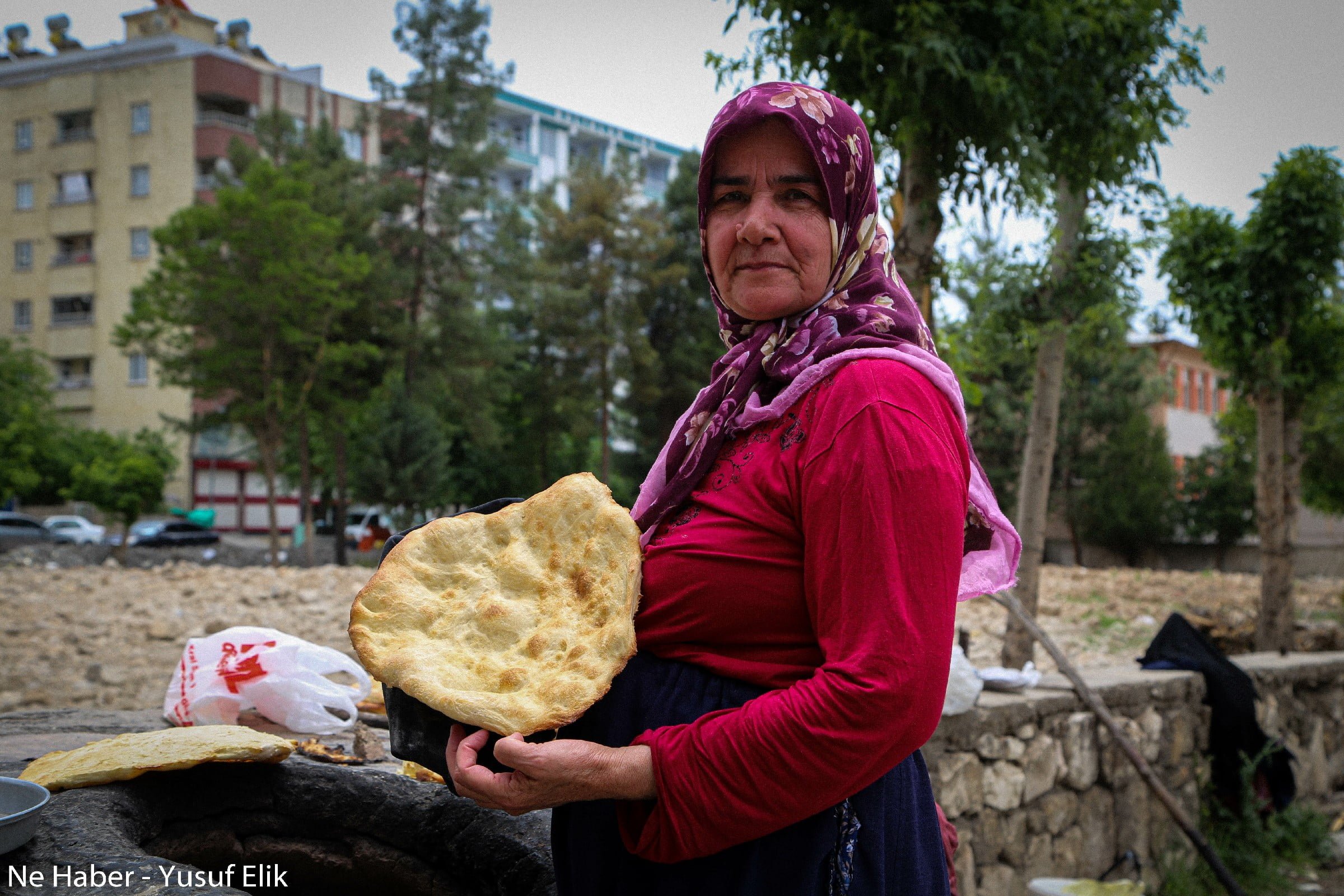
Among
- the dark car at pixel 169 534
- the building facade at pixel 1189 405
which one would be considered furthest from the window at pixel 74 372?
the building facade at pixel 1189 405

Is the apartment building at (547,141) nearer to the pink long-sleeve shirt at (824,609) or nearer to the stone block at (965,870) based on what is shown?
the stone block at (965,870)

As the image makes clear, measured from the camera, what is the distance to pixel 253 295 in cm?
Answer: 2039

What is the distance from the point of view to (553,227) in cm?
3092

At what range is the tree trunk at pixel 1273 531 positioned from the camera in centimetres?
862

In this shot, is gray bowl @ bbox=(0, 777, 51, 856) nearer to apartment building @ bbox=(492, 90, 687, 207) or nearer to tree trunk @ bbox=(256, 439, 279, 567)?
tree trunk @ bbox=(256, 439, 279, 567)

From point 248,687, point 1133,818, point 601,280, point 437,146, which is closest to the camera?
point 248,687

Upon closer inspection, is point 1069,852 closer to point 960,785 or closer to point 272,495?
point 960,785

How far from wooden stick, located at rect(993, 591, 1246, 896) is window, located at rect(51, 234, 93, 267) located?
43449 mm

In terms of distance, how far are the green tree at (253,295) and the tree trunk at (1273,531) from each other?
17.8 meters

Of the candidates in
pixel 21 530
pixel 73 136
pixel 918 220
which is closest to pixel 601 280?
pixel 21 530

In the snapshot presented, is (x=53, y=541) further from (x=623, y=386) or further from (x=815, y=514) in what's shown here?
(x=815, y=514)

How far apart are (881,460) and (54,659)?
10130 mm

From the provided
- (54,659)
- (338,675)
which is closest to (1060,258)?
(338,675)

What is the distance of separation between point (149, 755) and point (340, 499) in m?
24.1
